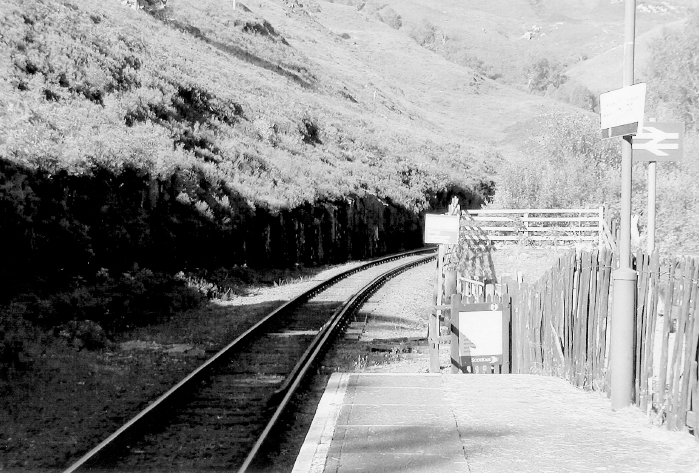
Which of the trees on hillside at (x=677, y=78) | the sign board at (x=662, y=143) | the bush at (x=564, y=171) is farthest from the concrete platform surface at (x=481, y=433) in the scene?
the trees on hillside at (x=677, y=78)

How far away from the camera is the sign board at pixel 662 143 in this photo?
35.3ft

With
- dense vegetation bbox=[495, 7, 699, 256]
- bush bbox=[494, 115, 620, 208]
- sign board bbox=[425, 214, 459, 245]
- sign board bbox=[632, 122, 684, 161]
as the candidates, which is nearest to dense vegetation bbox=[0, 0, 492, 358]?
sign board bbox=[425, 214, 459, 245]

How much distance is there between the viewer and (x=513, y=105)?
13262 cm

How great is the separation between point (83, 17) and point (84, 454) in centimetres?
3381

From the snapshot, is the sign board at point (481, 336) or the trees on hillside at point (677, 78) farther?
the trees on hillside at point (677, 78)

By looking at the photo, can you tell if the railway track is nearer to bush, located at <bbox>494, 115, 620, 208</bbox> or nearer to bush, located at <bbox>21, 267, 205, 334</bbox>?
bush, located at <bbox>21, 267, 205, 334</bbox>

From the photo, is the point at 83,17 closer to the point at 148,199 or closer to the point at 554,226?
the point at 148,199

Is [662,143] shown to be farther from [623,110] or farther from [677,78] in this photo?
[677,78]

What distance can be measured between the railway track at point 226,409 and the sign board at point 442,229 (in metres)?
2.80

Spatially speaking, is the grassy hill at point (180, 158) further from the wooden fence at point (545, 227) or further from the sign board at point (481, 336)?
the sign board at point (481, 336)

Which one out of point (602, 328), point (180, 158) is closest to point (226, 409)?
point (602, 328)

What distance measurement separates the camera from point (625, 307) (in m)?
7.83

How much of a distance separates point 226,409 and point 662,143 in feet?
22.0

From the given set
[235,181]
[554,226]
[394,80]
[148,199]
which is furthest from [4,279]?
[394,80]
